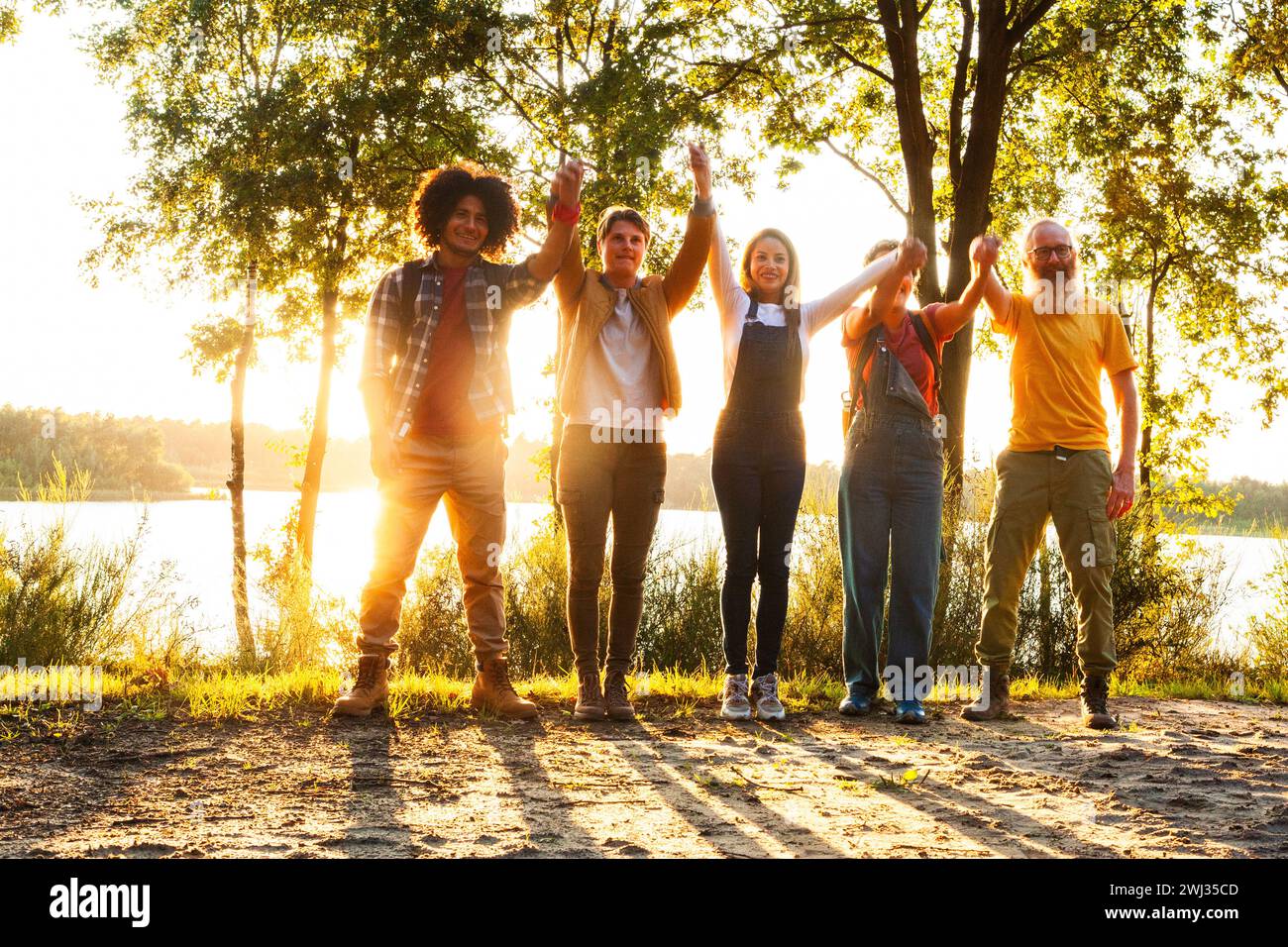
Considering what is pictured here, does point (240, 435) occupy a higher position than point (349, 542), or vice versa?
point (240, 435)

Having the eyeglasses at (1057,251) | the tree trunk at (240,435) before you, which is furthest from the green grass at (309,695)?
the tree trunk at (240,435)

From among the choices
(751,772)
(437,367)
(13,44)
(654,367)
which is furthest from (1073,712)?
(13,44)

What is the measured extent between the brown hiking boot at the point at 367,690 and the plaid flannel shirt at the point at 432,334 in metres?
0.96

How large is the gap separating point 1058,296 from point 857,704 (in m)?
2.07

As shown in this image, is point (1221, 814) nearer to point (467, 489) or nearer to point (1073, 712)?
point (1073, 712)

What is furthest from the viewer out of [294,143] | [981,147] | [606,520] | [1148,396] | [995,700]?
[1148,396]

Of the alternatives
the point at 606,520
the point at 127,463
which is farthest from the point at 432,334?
the point at 127,463

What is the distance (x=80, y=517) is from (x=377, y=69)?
11166mm

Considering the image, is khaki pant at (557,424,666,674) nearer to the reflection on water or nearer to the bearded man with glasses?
the reflection on water

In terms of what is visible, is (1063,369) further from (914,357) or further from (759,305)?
(759,305)

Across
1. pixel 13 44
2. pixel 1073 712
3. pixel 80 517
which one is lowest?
pixel 1073 712

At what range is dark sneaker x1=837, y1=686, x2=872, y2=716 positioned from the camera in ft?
15.0

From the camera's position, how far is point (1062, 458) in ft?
14.6
